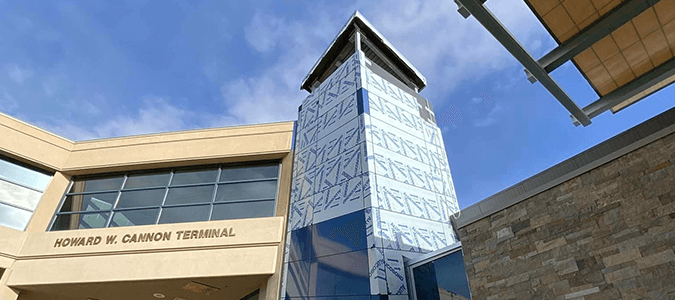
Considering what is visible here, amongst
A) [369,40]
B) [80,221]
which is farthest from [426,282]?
[80,221]

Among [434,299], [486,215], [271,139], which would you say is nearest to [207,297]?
[271,139]

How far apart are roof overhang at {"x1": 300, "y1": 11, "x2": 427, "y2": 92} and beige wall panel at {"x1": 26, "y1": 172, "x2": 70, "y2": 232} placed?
11.5 meters

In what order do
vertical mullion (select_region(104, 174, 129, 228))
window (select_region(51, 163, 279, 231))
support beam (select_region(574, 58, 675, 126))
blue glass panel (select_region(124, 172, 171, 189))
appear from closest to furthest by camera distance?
support beam (select_region(574, 58, 675, 126)), window (select_region(51, 163, 279, 231)), vertical mullion (select_region(104, 174, 129, 228)), blue glass panel (select_region(124, 172, 171, 189))

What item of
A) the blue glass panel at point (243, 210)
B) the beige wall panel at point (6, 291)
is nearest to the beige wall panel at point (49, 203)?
the beige wall panel at point (6, 291)

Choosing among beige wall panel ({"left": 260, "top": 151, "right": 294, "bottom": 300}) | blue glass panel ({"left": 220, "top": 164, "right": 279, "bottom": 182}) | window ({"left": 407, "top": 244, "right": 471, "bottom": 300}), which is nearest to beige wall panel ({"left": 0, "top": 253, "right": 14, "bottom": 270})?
blue glass panel ({"left": 220, "top": 164, "right": 279, "bottom": 182})

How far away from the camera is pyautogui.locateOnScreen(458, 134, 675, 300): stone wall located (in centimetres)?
459

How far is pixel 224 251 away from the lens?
40.5ft

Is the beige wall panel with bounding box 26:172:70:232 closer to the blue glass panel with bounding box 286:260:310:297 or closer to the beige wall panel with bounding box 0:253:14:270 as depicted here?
the beige wall panel with bounding box 0:253:14:270

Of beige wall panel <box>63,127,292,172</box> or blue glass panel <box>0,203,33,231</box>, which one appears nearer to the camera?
blue glass panel <box>0,203,33,231</box>

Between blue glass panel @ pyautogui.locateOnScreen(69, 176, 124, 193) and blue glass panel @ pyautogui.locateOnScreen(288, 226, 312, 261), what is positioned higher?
blue glass panel @ pyautogui.locateOnScreen(69, 176, 124, 193)

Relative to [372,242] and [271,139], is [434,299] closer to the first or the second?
[372,242]

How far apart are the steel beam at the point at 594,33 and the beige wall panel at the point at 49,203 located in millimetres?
17537

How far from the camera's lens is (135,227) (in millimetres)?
13555

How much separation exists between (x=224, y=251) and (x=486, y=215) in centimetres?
891
